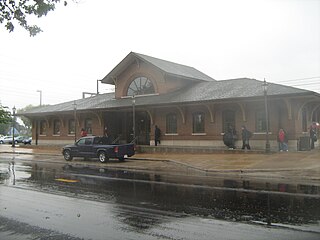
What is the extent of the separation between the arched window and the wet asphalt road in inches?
758

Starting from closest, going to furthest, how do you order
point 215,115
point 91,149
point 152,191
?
point 152,191, point 91,149, point 215,115

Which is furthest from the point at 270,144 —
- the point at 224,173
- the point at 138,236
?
the point at 138,236

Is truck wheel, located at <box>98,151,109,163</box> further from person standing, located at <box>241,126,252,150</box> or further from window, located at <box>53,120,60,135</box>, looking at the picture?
window, located at <box>53,120,60,135</box>

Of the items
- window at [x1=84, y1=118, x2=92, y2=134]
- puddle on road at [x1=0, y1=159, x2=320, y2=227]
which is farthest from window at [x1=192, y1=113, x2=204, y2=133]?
puddle on road at [x1=0, y1=159, x2=320, y2=227]

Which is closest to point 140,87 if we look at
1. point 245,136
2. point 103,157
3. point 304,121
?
point 103,157

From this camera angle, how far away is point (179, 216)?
23.5 ft

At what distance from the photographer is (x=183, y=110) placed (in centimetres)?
2634

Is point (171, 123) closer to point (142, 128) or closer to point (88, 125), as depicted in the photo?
point (142, 128)

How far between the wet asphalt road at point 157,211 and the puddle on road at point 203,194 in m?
0.02

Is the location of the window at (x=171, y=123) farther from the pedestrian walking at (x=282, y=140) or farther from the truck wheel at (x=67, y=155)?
the pedestrian walking at (x=282, y=140)

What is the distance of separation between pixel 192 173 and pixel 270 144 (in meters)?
9.24

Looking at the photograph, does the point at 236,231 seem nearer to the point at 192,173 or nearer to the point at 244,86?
the point at 192,173

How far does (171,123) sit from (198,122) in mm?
2470

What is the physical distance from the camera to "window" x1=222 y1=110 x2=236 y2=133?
24406 millimetres
